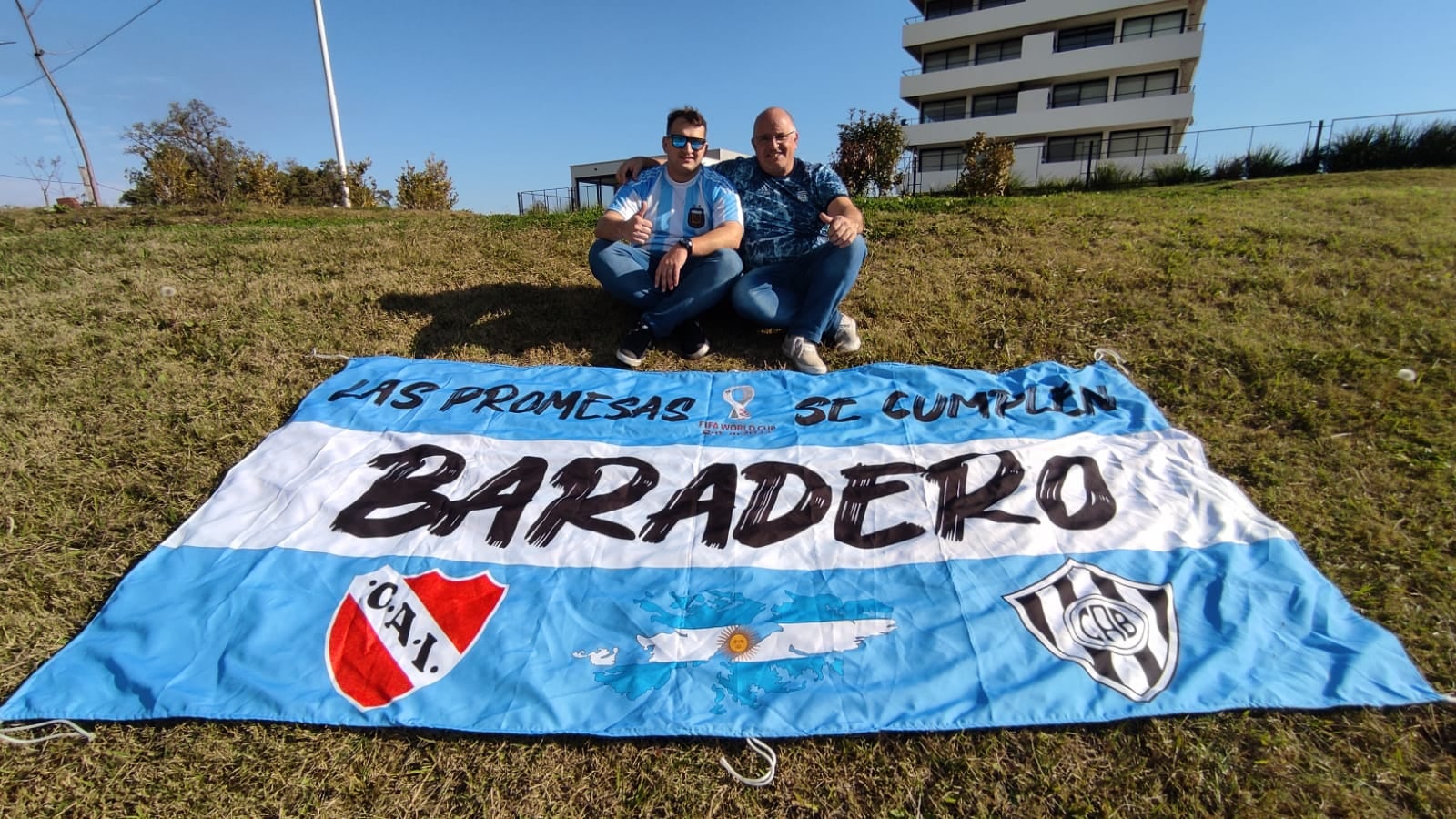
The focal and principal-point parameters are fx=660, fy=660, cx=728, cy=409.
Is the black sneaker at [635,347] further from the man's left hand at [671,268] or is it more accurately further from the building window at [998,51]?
the building window at [998,51]

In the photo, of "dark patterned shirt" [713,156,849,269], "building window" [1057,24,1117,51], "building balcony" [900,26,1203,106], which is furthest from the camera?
"building window" [1057,24,1117,51]

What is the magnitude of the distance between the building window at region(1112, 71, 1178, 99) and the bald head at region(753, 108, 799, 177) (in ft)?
101

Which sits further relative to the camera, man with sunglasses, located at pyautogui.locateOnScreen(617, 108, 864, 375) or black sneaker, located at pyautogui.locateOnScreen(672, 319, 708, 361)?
black sneaker, located at pyautogui.locateOnScreen(672, 319, 708, 361)

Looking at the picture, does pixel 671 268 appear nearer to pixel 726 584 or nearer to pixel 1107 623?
pixel 726 584

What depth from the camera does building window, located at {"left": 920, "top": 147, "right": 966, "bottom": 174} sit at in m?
30.4

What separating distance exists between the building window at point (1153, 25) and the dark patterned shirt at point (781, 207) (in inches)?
1238

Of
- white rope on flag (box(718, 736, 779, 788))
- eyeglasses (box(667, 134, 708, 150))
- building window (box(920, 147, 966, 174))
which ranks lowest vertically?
white rope on flag (box(718, 736, 779, 788))

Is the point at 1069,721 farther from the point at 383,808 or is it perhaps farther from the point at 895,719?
the point at 383,808

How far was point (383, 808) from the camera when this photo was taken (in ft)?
5.17

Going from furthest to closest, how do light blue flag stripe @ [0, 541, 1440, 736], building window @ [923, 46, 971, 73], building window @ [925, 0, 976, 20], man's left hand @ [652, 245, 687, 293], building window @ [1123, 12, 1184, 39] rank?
building window @ [923, 46, 971, 73] → building window @ [925, 0, 976, 20] → building window @ [1123, 12, 1184, 39] → man's left hand @ [652, 245, 687, 293] → light blue flag stripe @ [0, 541, 1440, 736]

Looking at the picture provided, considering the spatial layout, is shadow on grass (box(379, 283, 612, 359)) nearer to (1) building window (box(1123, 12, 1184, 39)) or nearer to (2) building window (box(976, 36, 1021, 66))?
(1) building window (box(1123, 12, 1184, 39))

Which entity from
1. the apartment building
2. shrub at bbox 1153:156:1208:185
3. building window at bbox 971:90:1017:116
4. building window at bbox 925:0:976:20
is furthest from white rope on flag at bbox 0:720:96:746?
building window at bbox 925:0:976:20

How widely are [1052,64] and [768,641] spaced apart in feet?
110

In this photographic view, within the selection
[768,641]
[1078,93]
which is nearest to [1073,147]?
[1078,93]
